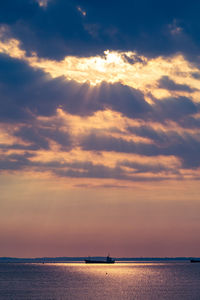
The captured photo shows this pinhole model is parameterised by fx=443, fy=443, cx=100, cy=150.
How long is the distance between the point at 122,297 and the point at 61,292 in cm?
2529

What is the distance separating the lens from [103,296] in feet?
459

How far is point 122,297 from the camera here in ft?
450

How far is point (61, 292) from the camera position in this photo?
152m

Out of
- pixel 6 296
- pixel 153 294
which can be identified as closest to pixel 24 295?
pixel 6 296

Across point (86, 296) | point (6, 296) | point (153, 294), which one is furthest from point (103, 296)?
point (6, 296)

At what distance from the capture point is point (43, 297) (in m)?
134

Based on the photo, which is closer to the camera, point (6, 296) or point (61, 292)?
point (6, 296)

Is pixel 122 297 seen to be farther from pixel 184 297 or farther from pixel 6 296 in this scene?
pixel 6 296

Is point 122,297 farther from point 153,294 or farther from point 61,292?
point 61,292

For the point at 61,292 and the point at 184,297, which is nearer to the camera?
the point at 184,297

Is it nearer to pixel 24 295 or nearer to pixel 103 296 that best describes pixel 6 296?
pixel 24 295

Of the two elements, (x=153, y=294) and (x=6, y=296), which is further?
(x=153, y=294)

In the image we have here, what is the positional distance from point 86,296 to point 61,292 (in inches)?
573

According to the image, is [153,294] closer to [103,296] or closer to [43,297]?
[103,296]
